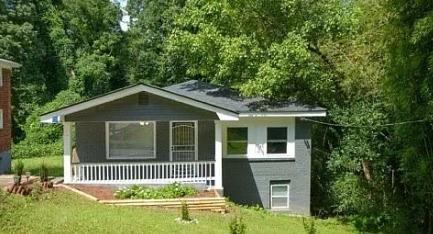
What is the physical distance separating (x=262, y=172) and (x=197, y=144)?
2.62 m

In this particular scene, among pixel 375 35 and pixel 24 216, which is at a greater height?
pixel 375 35

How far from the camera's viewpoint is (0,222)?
1280cm

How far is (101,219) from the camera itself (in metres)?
13.5

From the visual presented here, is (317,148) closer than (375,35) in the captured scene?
No

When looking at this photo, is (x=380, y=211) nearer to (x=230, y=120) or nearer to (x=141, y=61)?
(x=230, y=120)

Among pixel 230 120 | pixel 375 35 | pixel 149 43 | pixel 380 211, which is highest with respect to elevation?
pixel 149 43

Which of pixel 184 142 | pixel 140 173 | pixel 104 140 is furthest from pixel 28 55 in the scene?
pixel 140 173

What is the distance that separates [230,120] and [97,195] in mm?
5011

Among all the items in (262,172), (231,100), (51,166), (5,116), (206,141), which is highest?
(231,100)

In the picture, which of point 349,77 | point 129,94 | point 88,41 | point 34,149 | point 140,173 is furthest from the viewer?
point 88,41

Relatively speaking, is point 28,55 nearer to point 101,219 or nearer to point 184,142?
point 184,142

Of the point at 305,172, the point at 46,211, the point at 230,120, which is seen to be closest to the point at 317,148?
the point at 305,172

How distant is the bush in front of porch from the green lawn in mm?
1213

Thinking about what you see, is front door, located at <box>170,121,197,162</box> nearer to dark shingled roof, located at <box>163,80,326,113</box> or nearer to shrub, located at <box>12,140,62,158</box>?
dark shingled roof, located at <box>163,80,326,113</box>
